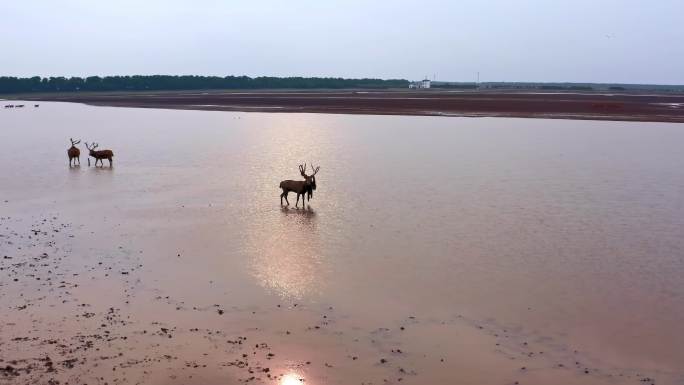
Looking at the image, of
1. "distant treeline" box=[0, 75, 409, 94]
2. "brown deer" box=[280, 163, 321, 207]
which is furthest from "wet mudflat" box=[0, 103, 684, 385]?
"distant treeline" box=[0, 75, 409, 94]

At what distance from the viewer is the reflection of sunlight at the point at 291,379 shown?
8500 mm

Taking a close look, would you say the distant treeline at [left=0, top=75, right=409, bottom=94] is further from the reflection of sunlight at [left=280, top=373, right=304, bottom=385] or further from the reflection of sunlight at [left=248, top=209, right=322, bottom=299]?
the reflection of sunlight at [left=280, top=373, right=304, bottom=385]

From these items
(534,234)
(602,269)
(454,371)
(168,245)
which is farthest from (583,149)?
(454,371)

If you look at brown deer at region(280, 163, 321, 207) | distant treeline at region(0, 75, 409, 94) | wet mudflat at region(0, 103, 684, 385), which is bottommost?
wet mudflat at region(0, 103, 684, 385)

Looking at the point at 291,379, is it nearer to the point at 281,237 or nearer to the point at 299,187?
the point at 281,237

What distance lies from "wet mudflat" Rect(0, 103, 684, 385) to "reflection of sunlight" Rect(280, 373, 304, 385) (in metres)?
0.03

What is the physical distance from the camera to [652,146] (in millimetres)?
33438

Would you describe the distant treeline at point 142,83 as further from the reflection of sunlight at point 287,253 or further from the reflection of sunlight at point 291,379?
the reflection of sunlight at point 291,379

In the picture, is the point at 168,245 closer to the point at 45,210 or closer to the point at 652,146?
the point at 45,210

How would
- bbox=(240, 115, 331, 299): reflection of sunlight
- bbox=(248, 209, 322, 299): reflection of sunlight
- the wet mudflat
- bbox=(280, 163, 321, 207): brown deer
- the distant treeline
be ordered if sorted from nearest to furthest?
the wet mudflat < bbox=(248, 209, 322, 299): reflection of sunlight < bbox=(240, 115, 331, 299): reflection of sunlight < bbox=(280, 163, 321, 207): brown deer < the distant treeline

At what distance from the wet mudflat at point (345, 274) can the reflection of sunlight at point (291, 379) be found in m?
0.03

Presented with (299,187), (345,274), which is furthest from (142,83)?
(345,274)

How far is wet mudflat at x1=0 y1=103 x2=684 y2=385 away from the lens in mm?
9164

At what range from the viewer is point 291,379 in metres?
8.59
